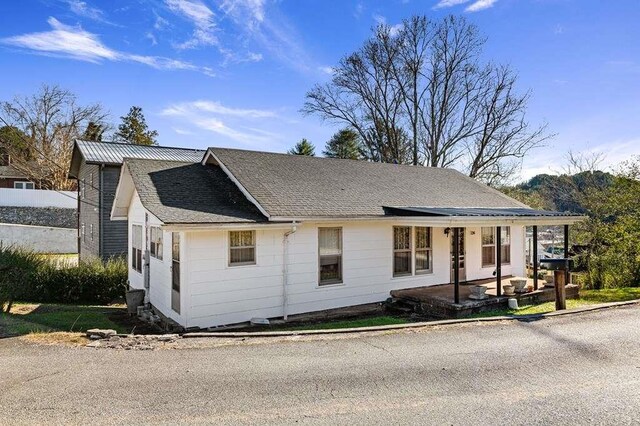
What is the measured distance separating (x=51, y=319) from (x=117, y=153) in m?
12.4

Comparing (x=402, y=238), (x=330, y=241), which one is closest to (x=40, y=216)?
(x=330, y=241)

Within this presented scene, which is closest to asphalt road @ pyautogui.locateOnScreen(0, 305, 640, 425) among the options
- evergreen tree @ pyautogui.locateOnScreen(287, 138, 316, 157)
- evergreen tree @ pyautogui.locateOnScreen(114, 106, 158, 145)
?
evergreen tree @ pyautogui.locateOnScreen(287, 138, 316, 157)

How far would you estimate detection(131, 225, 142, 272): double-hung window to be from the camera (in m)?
13.3

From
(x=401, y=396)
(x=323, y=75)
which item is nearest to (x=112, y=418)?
(x=401, y=396)

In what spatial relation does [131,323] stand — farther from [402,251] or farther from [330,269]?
[402,251]

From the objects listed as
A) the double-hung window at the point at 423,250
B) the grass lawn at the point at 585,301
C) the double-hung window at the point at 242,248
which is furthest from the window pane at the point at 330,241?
the grass lawn at the point at 585,301

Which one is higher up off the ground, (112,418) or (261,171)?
(261,171)

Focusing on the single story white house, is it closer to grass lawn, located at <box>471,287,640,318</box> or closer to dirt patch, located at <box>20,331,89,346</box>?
grass lawn, located at <box>471,287,640,318</box>

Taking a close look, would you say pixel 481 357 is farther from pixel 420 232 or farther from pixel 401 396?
pixel 420 232

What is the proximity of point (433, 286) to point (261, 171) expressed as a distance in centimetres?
661

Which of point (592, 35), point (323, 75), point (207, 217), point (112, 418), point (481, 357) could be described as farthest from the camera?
point (323, 75)

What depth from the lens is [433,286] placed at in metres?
13.2

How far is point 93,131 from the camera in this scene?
43.5 meters

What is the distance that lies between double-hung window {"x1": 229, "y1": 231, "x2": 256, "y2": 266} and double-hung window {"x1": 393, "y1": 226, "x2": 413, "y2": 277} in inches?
182
